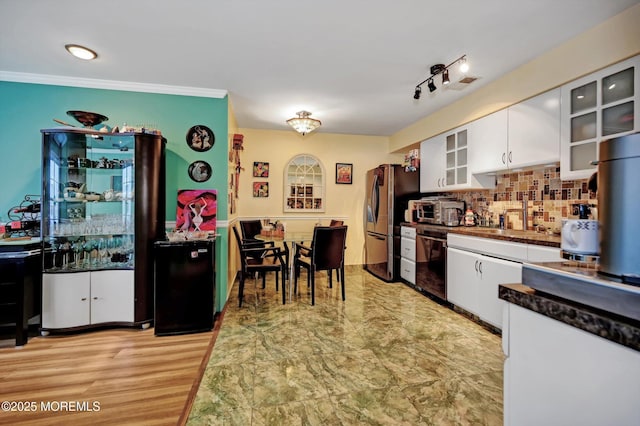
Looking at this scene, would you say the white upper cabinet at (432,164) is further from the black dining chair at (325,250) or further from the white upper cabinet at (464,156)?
the black dining chair at (325,250)

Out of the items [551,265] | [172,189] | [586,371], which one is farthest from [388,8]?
[172,189]

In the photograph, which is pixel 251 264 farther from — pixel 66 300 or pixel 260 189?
pixel 260 189

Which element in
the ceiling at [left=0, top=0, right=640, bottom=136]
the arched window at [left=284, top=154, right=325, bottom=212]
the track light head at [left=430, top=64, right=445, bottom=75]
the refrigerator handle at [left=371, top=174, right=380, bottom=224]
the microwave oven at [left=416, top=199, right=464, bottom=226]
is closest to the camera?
the ceiling at [left=0, top=0, right=640, bottom=136]

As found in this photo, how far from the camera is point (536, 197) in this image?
10.3 ft

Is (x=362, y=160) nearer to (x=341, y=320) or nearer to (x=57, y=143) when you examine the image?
(x=341, y=320)

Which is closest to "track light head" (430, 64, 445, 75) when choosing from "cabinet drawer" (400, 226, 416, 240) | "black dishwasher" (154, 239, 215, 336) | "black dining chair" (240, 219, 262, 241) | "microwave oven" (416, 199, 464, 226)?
"microwave oven" (416, 199, 464, 226)

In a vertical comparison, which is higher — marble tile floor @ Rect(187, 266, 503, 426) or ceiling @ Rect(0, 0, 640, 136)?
ceiling @ Rect(0, 0, 640, 136)

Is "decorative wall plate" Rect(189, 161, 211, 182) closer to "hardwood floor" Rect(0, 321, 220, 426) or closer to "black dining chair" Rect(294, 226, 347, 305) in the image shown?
"black dining chair" Rect(294, 226, 347, 305)

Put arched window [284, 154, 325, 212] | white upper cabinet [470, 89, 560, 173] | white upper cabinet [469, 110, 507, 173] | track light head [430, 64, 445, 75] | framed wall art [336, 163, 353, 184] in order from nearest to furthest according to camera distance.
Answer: white upper cabinet [470, 89, 560, 173]
track light head [430, 64, 445, 75]
white upper cabinet [469, 110, 507, 173]
arched window [284, 154, 325, 212]
framed wall art [336, 163, 353, 184]

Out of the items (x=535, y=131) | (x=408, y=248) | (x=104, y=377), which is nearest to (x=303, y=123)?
(x=408, y=248)

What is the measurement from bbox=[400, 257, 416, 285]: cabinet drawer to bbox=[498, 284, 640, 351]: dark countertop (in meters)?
3.44

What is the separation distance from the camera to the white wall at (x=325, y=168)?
5324 millimetres

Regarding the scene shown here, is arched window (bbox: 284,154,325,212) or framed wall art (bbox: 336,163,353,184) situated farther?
framed wall art (bbox: 336,163,353,184)

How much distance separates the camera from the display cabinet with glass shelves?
2.81 metres
